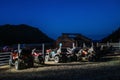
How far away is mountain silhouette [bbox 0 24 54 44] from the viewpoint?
9319 cm

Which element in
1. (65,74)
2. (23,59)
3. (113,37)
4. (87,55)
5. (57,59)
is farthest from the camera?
(113,37)

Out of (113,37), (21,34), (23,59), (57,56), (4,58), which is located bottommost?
(23,59)

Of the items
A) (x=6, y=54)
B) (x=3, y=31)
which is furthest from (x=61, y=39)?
(x=3, y=31)

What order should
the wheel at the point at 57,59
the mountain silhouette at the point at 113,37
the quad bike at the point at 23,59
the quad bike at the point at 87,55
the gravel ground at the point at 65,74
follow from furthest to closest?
the mountain silhouette at the point at 113,37, the quad bike at the point at 87,55, the wheel at the point at 57,59, the quad bike at the point at 23,59, the gravel ground at the point at 65,74

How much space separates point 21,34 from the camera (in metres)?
102

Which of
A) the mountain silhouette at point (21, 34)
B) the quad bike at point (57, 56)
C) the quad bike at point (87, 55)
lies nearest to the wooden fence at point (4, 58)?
the quad bike at point (57, 56)

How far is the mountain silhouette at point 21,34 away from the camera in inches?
3669

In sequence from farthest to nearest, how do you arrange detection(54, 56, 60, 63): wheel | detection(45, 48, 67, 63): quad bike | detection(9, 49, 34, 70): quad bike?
detection(45, 48, 67, 63): quad bike → detection(54, 56, 60, 63): wheel → detection(9, 49, 34, 70): quad bike

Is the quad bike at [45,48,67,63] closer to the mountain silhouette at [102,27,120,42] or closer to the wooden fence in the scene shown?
the wooden fence

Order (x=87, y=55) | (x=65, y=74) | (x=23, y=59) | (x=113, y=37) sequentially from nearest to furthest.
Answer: (x=65, y=74) → (x=23, y=59) → (x=87, y=55) → (x=113, y=37)

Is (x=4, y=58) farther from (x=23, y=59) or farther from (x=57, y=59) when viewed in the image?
(x=57, y=59)

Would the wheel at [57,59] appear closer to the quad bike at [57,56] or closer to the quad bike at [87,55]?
the quad bike at [57,56]

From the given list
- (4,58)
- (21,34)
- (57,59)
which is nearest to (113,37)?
(57,59)

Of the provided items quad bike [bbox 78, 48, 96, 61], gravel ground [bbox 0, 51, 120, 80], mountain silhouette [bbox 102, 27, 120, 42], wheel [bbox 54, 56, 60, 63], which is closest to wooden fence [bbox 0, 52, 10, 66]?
wheel [bbox 54, 56, 60, 63]
